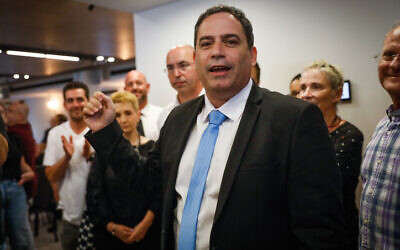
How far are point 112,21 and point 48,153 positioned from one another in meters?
3.52

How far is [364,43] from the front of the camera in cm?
243

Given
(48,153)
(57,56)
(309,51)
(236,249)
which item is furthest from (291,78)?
(57,56)

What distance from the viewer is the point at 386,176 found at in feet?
4.36

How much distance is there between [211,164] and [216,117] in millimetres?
196

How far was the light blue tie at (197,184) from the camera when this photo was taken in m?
1.24

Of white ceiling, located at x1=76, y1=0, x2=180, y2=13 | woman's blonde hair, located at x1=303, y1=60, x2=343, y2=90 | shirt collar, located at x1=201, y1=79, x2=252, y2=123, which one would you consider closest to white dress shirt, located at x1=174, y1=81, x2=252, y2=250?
shirt collar, located at x1=201, y1=79, x2=252, y2=123

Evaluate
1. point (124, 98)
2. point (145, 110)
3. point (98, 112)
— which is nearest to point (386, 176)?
point (98, 112)

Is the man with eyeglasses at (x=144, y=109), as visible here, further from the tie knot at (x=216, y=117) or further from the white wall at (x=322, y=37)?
the tie knot at (x=216, y=117)

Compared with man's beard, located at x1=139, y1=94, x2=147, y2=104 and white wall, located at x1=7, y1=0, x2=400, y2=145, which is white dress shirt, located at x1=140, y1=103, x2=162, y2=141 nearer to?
man's beard, located at x1=139, y1=94, x2=147, y2=104

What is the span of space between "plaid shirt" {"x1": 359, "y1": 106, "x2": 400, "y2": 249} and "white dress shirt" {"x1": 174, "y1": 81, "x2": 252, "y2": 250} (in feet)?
2.07

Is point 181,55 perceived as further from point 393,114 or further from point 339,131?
point 393,114

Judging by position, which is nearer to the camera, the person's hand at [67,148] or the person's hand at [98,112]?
the person's hand at [98,112]

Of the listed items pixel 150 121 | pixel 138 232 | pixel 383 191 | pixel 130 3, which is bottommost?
pixel 138 232

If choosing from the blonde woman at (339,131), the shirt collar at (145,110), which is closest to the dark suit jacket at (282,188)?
the blonde woman at (339,131)
